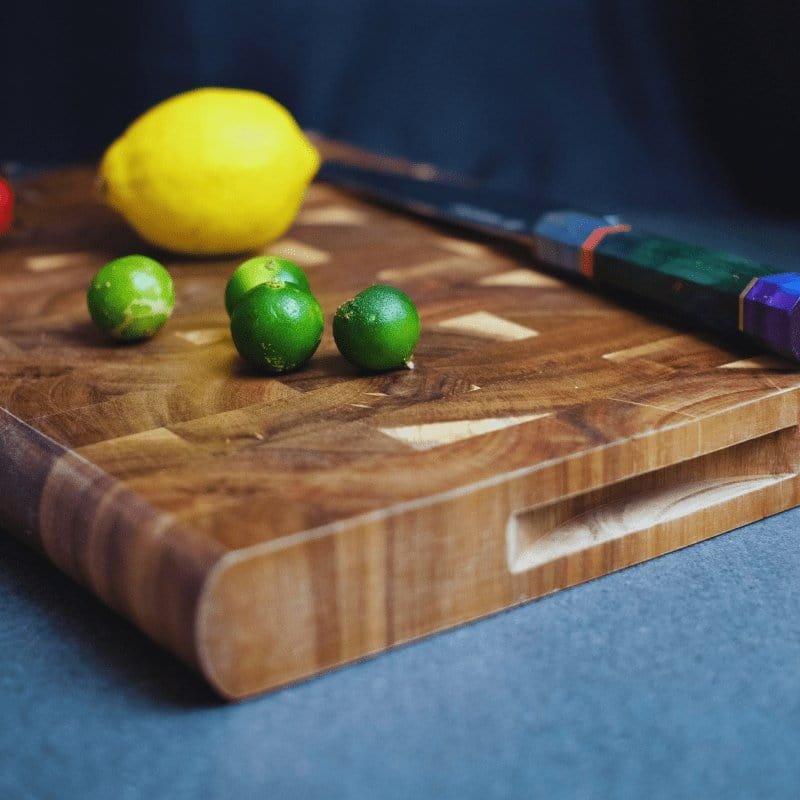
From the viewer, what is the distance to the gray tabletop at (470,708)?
2.36 ft

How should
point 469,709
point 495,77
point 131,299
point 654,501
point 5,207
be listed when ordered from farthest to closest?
1. point 495,77
2. point 5,207
3. point 131,299
4. point 654,501
5. point 469,709

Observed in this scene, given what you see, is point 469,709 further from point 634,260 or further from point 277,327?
point 634,260

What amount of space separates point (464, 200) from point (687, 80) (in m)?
0.58

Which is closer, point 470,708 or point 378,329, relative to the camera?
point 470,708

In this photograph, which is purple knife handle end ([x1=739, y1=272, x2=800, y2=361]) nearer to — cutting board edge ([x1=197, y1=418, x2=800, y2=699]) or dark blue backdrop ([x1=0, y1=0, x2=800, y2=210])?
cutting board edge ([x1=197, y1=418, x2=800, y2=699])

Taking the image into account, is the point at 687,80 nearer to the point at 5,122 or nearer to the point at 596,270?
the point at 596,270

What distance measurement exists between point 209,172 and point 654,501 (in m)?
0.61

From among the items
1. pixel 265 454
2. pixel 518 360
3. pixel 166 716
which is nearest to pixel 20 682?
pixel 166 716

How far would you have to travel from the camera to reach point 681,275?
114 centimetres

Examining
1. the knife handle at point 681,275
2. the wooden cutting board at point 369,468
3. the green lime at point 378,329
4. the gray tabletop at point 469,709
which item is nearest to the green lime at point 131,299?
the wooden cutting board at point 369,468

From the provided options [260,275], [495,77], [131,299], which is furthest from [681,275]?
[495,77]

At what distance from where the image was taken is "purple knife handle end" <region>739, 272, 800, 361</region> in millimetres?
1011

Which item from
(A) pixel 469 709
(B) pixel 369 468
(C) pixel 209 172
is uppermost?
(C) pixel 209 172

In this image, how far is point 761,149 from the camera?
73.5 inches
